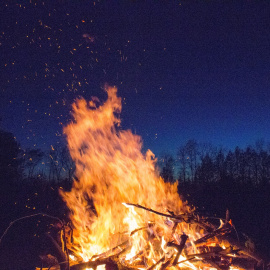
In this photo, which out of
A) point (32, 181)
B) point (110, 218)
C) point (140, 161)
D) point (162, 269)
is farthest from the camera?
point (32, 181)

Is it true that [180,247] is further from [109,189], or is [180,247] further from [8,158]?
[8,158]

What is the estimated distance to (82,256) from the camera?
152 inches

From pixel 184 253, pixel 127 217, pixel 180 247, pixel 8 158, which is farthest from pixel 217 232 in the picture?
pixel 8 158

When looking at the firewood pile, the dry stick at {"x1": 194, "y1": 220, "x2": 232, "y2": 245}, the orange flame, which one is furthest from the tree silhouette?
the dry stick at {"x1": 194, "y1": 220, "x2": 232, "y2": 245}

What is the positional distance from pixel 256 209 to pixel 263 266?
8.67 m

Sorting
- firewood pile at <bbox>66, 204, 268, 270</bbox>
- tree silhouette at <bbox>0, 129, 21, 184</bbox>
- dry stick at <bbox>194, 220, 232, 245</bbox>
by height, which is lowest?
firewood pile at <bbox>66, 204, 268, 270</bbox>

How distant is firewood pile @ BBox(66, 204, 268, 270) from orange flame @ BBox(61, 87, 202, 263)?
10 centimetres

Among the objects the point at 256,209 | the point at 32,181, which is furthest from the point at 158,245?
the point at 32,181

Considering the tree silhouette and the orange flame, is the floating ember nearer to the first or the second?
the orange flame

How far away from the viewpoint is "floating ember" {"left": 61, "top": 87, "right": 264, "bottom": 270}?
3342 mm

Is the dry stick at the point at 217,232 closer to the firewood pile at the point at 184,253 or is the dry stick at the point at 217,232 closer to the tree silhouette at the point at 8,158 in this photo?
the firewood pile at the point at 184,253

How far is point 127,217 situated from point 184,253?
124 cm

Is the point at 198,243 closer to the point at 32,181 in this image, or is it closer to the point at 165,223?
the point at 165,223

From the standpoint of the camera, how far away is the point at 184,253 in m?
3.31
